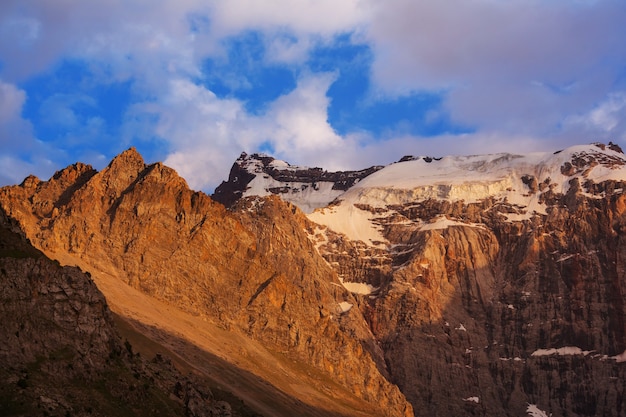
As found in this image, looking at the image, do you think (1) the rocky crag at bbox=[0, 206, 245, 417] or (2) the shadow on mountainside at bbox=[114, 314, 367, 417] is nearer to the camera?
(1) the rocky crag at bbox=[0, 206, 245, 417]

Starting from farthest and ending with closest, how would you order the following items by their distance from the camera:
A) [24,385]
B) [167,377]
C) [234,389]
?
1. [234,389]
2. [167,377]
3. [24,385]

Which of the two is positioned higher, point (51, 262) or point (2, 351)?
point (51, 262)

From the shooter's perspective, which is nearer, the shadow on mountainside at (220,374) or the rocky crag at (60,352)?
the rocky crag at (60,352)

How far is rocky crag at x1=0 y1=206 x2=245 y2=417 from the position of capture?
3354 inches

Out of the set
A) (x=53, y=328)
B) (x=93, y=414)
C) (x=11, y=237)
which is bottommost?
(x=93, y=414)

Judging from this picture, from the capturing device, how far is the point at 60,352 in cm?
9206

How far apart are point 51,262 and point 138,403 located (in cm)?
1542

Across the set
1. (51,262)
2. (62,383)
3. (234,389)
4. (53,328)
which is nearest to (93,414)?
(62,383)

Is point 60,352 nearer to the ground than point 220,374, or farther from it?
nearer to the ground

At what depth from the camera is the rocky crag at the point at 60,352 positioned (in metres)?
85.2

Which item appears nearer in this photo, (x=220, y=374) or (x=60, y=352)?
(x=60, y=352)

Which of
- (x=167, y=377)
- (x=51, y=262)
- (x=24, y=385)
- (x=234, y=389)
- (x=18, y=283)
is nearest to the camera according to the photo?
(x=24, y=385)

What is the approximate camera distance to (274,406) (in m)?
179

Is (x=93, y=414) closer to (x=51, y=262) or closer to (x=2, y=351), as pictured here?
(x=2, y=351)
